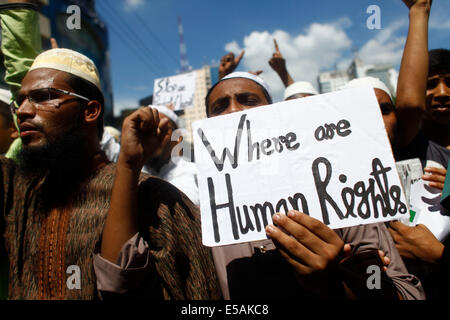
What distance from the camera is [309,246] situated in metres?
1.01

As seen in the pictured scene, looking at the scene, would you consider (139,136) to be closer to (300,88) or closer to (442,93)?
(442,93)

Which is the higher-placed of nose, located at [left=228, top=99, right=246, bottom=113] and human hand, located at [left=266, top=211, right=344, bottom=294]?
nose, located at [left=228, top=99, right=246, bottom=113]

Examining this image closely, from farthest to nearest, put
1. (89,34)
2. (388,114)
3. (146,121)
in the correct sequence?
(89,34) < (388,114) < (146,121)

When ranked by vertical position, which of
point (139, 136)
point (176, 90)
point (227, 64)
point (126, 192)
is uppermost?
point (176, 90)

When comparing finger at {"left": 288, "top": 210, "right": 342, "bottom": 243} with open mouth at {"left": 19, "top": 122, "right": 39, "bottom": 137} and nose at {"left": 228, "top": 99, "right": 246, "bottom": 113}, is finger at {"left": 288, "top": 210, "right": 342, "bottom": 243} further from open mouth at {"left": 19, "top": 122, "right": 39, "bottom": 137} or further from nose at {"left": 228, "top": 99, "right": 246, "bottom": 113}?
open mouth at {"left": 19, "top": 122, "right": 39, "bottom": 137}

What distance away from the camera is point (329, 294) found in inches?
41.5

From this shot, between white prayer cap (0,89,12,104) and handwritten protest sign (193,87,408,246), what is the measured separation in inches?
72.9

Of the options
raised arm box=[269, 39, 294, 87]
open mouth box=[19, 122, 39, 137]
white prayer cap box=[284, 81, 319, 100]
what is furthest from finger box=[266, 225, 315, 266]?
raised arm box=[269, 39, 294, 87]

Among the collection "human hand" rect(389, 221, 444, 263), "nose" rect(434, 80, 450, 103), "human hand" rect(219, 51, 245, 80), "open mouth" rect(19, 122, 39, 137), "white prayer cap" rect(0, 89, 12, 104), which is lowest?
"human hand" rect(389, 221, 444, 263)

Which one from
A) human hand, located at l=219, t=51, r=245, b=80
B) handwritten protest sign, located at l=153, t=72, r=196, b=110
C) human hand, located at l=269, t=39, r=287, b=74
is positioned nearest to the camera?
human hand, located at l=219, t=51, r=245, b=80

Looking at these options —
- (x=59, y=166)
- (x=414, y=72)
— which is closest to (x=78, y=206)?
(x=59, y=166)

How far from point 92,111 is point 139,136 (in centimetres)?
63

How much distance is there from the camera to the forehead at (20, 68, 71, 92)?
151 cm

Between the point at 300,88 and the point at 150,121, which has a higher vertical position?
the point at 300,88
